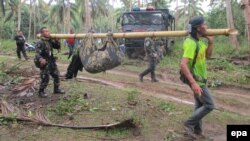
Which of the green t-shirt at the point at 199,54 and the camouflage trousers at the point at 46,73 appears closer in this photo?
the green t-shirt at the point at 199,54

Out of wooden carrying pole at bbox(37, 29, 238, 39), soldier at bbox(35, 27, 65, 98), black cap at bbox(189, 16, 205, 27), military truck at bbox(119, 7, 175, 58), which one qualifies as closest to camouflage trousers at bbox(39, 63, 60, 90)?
soldier at bbox(35, 27, 65, 98)

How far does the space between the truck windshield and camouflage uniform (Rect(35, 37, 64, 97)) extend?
30.8ft

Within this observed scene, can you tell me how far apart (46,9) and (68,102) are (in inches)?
2055

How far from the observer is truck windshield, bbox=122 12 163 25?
17984 millimetres

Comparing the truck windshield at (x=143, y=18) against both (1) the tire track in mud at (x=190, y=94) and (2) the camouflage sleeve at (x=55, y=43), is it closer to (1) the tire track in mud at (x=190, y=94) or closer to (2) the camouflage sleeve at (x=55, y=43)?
(1) the tire track in mud at (x=190, y=94)

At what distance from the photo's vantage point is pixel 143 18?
18.1m

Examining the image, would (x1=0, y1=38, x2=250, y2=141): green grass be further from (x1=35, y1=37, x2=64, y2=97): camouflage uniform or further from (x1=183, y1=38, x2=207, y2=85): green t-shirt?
(x1=183, y1=38, x2=207, y2=85): green t-shirt

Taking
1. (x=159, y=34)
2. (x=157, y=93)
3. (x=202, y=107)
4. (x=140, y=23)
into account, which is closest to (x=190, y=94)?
(x=157, y=93)

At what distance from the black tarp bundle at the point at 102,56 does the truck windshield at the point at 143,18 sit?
33.3ft

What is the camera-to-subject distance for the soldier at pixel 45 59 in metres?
8.62

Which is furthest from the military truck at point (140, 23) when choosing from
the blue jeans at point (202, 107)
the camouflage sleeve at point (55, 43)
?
the blue jeans at point (202, 107)

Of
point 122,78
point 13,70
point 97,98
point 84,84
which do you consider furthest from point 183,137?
point 122,78

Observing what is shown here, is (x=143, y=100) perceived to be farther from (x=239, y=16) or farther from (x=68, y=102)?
(x=239, y=16)

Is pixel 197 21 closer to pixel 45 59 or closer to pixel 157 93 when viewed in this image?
pixel 45 59
